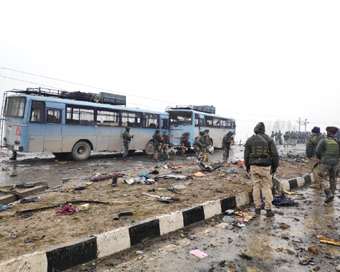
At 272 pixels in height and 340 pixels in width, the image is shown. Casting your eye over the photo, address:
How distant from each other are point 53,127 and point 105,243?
852cm

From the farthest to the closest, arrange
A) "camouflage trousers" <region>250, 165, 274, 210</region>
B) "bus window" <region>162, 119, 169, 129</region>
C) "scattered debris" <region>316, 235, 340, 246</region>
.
→ "bus window" <region>162, 119, 169, 129</region> → "camouflage trousers" <region>250, 165, 274, 210</region> → "scattered debris" <region>316, 235, 340, 246</region>

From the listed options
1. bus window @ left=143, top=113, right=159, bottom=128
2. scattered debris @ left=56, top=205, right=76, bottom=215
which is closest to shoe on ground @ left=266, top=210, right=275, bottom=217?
scattered debris @ left=56, top=205, right=76, bottom=215

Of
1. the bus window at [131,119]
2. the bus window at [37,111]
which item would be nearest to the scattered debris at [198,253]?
the bus window at [37,111]

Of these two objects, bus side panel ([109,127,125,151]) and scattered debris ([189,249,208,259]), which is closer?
scattered debris ([189,249,208,259])

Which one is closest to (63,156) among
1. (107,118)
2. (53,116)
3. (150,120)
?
(53,116)

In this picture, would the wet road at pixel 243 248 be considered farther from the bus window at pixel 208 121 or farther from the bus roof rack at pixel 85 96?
the bus window at pixel 208 121

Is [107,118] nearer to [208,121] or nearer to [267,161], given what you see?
[208,121]

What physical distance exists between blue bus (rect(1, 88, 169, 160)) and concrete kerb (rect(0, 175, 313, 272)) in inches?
317

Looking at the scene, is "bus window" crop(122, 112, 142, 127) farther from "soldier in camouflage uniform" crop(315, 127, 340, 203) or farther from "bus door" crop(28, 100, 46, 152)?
"soldier in camouflage uniform" crop(315, 127, 340, 203)

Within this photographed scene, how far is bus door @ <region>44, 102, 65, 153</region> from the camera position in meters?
9.72

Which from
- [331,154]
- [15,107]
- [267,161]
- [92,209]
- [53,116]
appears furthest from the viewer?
[53,116]

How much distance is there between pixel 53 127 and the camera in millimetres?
9898

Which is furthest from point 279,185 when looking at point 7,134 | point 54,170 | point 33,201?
point 7,134

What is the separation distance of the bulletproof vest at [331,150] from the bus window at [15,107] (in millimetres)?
10502
